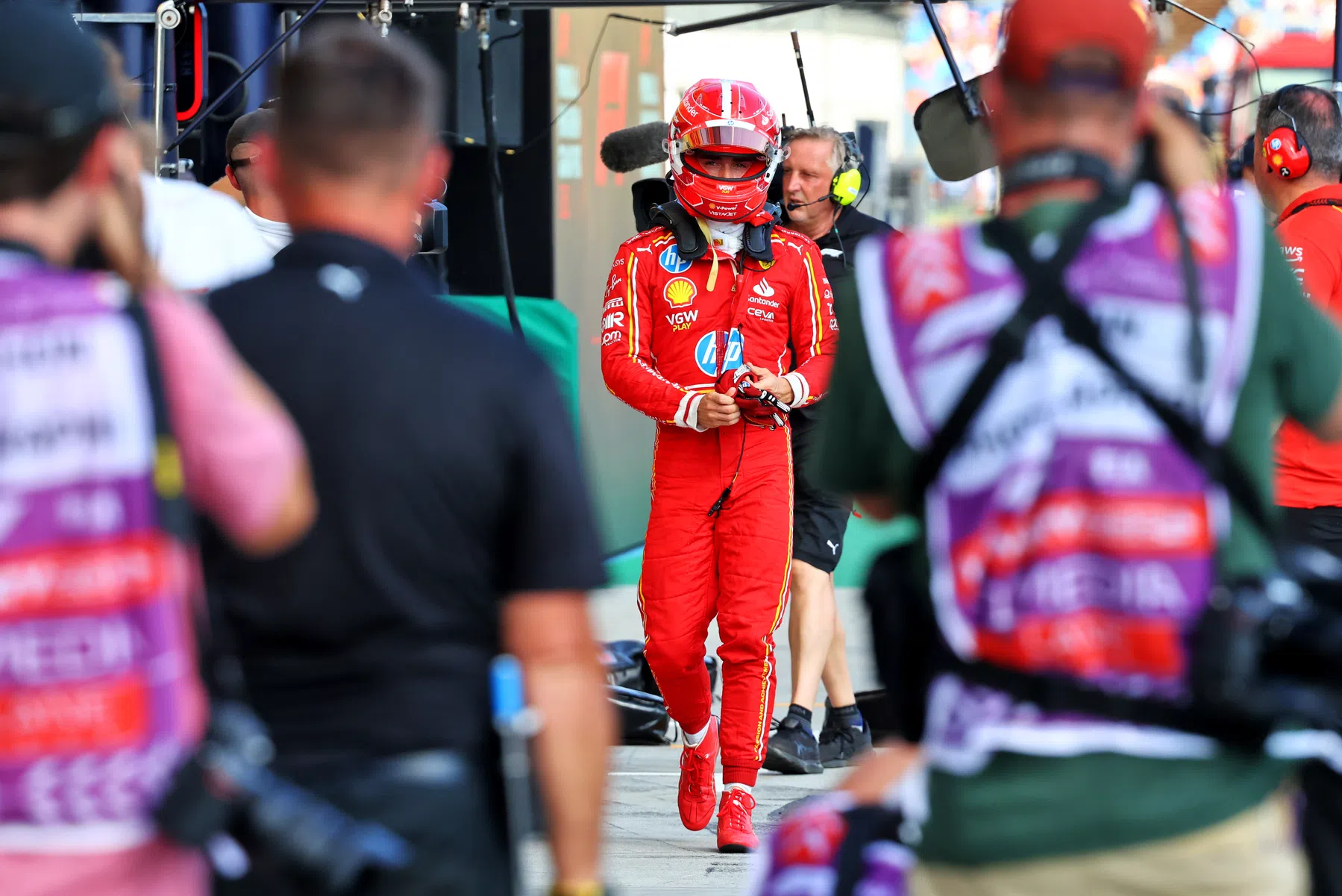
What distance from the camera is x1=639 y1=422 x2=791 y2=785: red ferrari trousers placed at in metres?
5.70

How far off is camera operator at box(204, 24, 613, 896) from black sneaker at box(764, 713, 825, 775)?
4.66m

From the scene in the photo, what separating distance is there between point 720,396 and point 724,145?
858 millimetres

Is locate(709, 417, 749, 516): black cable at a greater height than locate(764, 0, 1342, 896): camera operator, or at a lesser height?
lesser

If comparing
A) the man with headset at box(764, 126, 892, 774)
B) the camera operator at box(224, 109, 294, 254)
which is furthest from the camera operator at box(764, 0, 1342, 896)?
the man with headset at box(764, 126, 892, 774)

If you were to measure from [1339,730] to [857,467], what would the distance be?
69 cm

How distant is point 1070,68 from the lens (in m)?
2.18

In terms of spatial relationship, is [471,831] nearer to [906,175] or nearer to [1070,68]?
[1070,68]

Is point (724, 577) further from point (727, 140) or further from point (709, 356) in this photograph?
point (727, 140)

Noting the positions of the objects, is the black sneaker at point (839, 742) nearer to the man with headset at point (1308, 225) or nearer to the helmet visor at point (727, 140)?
the helmet visor at point (727, 140)

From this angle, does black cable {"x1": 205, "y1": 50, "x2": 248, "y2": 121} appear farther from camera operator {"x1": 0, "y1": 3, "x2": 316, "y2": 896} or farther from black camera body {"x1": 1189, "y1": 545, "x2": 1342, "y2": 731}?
black camera body {"x1": 1189, "y1": 545, "x2": 1342, "y2": 731}

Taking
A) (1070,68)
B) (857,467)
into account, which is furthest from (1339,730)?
(1070,68)

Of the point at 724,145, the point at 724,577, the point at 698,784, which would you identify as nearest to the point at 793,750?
the point at 698,784

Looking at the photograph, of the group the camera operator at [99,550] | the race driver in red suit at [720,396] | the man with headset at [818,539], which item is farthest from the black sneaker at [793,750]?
the camera operator at [99,550]

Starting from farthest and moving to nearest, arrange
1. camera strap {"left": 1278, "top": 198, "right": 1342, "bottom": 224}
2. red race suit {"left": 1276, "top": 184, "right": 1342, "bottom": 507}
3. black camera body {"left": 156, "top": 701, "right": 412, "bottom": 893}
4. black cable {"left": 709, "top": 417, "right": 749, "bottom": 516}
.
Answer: black cable {"left": 709, "top": 417, "right": 749, "bottom": 516} < camera strap {"left": 1278, "top": 198, "right": 1342, "bottom": 224} < red race suit {"left": 1276, "top": 184, "right": 1342, "bottom": 507} < black camera body {"left": 156, "top": 701, "right": 412, "bottom": 893}
